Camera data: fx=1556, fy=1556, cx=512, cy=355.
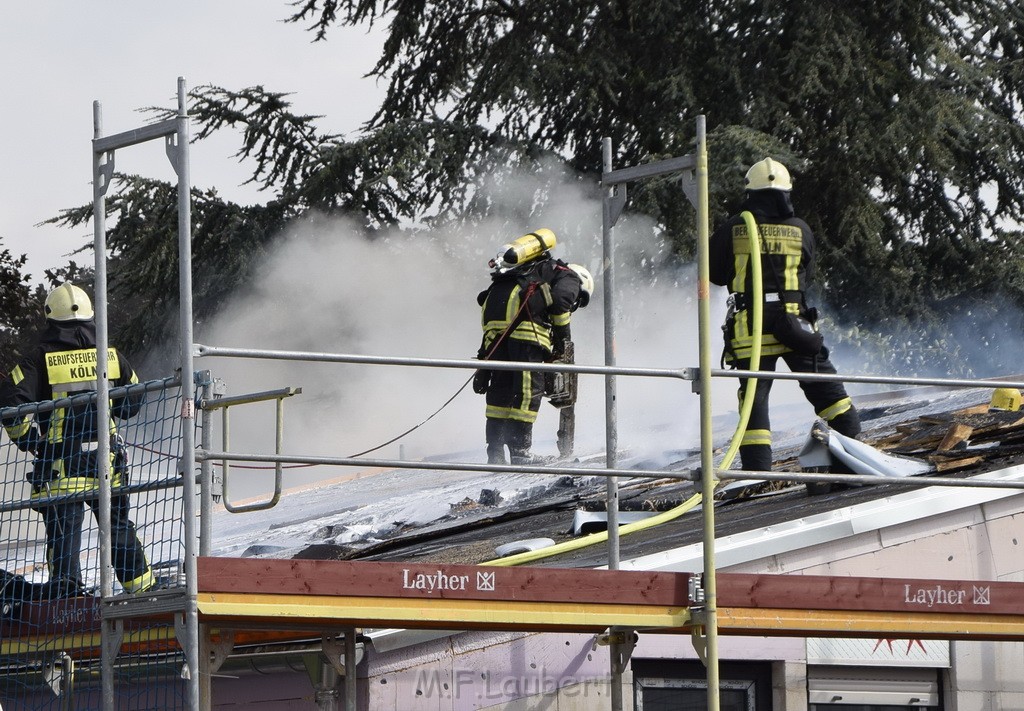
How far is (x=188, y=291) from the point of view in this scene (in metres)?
5.11

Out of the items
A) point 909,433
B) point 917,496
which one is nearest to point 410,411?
point 909,433

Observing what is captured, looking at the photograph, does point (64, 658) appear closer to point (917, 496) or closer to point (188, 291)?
point (188, 291)

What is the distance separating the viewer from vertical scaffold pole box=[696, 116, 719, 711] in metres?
5.66

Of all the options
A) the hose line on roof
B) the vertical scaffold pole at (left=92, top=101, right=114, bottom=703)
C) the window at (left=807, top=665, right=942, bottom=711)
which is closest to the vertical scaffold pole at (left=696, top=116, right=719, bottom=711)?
the hose line on roof

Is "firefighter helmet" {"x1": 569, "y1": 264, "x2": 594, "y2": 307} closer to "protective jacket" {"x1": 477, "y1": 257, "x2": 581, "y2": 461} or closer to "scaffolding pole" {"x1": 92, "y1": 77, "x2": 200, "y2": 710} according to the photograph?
"protective jacket" {"x1": 477, "y1": 257, "x2": 581, "y2": 461}

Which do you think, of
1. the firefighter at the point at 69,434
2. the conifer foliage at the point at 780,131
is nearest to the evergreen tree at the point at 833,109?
the conifer foliage at the point at 780,131

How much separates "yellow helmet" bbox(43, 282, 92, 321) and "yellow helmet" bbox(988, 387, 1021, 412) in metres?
5.48

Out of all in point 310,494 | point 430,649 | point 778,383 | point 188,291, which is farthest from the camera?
point 778,383

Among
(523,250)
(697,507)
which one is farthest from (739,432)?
(523,250)

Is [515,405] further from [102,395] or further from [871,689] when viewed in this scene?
[102,395]

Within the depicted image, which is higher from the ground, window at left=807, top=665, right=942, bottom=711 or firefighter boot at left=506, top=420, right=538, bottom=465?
firefighter boot at left=506, top=420, right=538, bottom=465

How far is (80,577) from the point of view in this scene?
6.62 metres

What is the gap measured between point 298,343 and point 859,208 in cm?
696

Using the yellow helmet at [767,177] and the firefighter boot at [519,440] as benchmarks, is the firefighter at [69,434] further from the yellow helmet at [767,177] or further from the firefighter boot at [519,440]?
the yellow helmet at [767,177]
